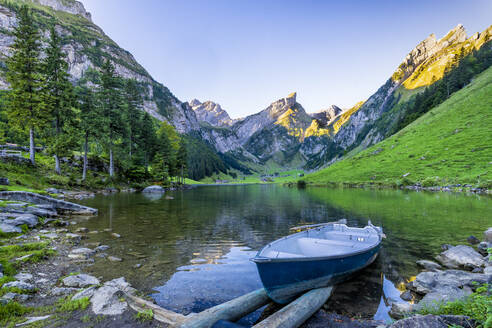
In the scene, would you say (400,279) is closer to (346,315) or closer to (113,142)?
(346,315)

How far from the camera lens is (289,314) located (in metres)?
7.66

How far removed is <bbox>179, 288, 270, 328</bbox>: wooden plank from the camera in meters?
6.83

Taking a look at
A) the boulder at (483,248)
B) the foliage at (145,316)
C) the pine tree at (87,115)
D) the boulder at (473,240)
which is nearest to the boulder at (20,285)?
the foliage at (145,316)

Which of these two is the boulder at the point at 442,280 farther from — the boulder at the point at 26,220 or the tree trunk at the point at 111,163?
the tree trunk at the point at 111,163

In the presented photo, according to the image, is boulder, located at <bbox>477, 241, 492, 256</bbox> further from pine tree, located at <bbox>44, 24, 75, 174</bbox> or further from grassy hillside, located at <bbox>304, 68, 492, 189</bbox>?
pine tree, located at <bbox>44, 24, 75, 174</bbox>

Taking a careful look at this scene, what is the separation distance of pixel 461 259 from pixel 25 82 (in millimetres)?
58552

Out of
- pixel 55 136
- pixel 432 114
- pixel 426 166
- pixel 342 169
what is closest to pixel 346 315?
pixel 55 136

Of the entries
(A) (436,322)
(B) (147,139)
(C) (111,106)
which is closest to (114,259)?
(A) (436,322)

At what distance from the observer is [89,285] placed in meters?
9.70

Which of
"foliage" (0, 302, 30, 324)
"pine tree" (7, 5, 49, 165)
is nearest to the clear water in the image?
"foliage" (0, 302, 30, 324)

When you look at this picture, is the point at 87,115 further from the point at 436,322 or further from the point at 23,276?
the point at 436,322

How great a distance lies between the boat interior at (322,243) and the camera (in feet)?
38.8

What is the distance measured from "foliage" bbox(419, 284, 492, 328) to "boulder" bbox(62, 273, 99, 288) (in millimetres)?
13025

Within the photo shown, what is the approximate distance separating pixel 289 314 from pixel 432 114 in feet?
489
